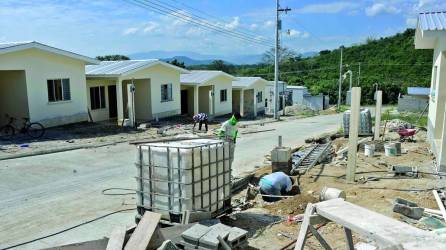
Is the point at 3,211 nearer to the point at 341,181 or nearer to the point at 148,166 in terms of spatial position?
the point at 148,166

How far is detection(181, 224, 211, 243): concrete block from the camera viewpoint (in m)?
6.28

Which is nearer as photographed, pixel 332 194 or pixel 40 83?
pixel 332 194

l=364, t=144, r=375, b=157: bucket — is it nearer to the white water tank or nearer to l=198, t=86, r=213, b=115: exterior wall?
the white water tank

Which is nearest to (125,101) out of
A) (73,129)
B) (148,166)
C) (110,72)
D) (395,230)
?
(110,72)

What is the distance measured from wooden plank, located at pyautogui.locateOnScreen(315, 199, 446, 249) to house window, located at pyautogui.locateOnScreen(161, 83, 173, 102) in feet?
83.2

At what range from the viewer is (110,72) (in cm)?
2444

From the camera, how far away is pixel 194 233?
6.41m

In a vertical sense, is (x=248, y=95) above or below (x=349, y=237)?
above

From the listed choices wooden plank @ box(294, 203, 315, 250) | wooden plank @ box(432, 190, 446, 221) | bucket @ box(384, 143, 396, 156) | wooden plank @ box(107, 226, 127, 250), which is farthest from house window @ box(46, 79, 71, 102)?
wooden plank @ box(294, 203, 315, 250)

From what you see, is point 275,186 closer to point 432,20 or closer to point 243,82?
point 432,20

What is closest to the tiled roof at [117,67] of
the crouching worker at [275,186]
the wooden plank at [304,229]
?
the crouching worker at [275,186]

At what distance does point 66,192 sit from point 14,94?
12.2 metres

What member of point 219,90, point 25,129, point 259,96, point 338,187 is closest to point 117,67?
point 25,129

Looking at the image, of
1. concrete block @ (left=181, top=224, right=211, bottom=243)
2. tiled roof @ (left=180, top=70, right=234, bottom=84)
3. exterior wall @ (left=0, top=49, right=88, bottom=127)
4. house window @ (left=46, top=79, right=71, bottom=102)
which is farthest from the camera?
tiled roof @ (left=180, top=70, right=234, bottom=84)
